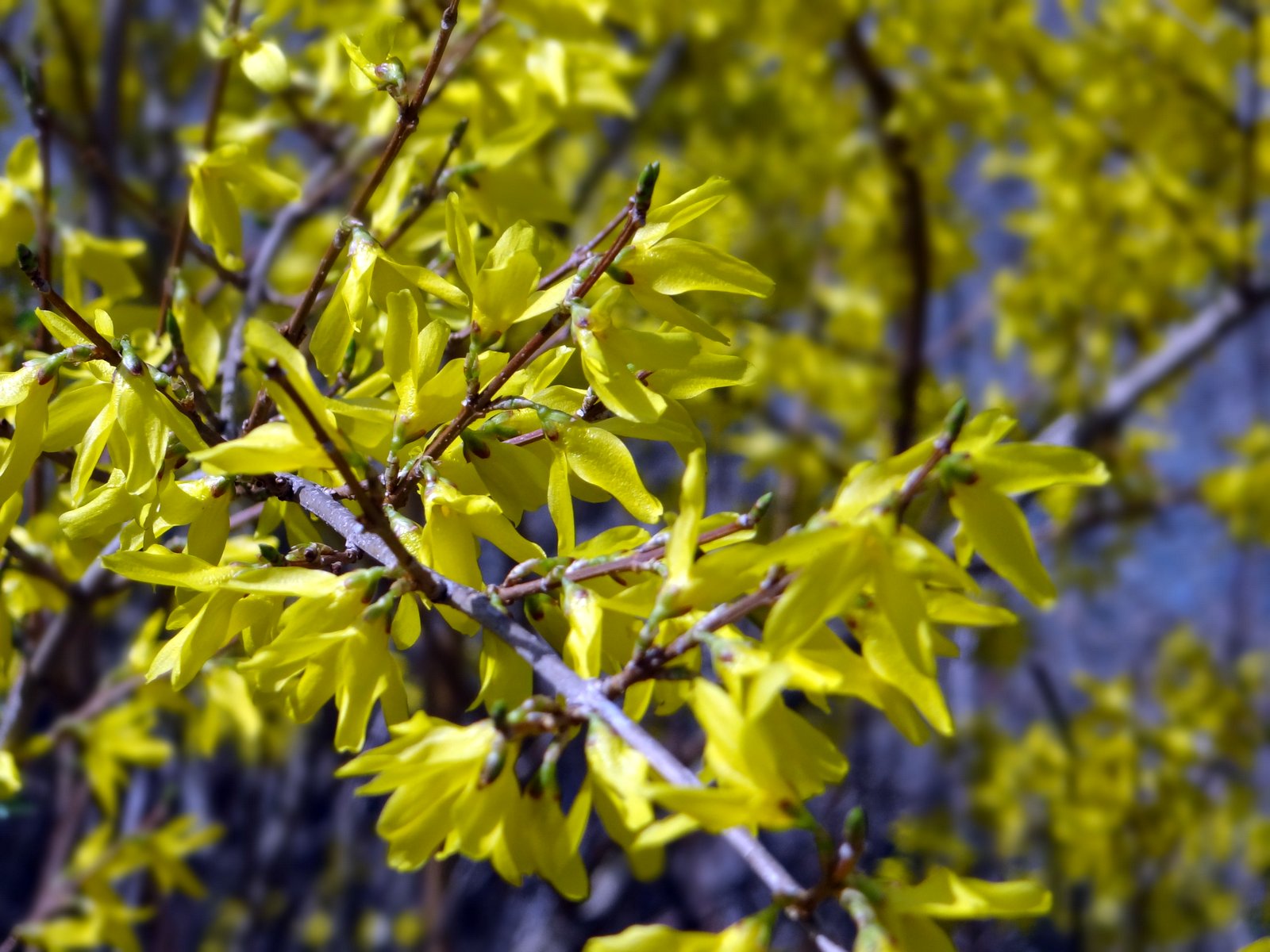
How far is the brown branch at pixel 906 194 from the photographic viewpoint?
2869mm

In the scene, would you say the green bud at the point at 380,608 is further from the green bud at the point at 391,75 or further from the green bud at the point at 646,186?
the green bud at the point at 391,75

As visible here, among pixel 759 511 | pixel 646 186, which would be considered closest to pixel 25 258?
pixel 646 186

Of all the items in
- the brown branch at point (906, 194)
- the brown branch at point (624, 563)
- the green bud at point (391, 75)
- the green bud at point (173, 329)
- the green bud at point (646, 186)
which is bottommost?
the brown branch at point (906, 194)

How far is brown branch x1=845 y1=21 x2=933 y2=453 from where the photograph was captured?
9.41 feet

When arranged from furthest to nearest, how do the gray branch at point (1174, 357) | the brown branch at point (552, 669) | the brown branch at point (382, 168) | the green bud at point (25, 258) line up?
1. the gray branch at point (1174, 357)
2. the brown branch at point (382, 168)
3. the green bud at point (25, 258)
4. the brown branch at point (552, 669)

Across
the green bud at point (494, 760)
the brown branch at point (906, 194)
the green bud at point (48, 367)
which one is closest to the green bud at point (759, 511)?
the green bud at point (494, 760)

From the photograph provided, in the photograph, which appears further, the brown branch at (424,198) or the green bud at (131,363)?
the brown branch at (424,198)

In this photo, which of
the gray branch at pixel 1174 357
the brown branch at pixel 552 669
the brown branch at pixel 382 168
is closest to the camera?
the brown branch at pixel 552 669

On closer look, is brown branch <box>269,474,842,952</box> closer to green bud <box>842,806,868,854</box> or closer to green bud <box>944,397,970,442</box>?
green bud <box>842,806,868,854</box>

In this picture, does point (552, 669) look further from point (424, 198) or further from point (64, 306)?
point (424, 198)

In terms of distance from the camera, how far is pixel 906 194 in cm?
305

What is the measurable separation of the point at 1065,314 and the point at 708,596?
3633mm

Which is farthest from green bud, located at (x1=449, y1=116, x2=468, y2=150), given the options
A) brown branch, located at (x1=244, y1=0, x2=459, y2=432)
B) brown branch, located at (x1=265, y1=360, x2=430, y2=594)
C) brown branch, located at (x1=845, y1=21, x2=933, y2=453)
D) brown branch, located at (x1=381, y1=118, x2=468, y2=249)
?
brown branch, located at (x1=845, y1=21, x2=933, y2=453)

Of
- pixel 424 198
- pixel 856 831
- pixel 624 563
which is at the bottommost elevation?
pixel 856 831
